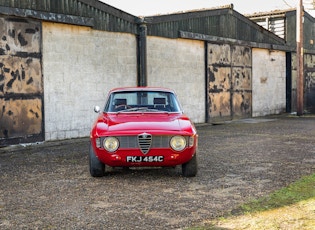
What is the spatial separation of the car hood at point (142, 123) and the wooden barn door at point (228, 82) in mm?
11838

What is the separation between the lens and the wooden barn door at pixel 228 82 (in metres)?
19.6

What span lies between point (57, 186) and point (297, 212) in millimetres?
3557

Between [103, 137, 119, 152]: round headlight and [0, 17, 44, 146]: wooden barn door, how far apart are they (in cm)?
566

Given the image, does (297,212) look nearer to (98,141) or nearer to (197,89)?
(98,141)

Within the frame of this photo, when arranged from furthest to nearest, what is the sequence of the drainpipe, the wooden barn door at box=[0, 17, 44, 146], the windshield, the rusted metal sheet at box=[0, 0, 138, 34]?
the drainpipe
the rusted metal sheet at box=[0, 0, 138, 34]
the wooden barn door at box=[0, 17, 44, 146]
the windshield

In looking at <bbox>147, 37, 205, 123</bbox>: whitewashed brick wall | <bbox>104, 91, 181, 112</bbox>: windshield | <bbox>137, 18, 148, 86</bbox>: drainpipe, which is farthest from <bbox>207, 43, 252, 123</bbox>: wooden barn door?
<bbox>104, 91, 181, 112</bbox>: windshield

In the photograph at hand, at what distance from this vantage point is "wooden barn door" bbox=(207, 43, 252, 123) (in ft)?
64.3

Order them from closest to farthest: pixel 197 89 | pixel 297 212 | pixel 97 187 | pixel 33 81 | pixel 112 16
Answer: pixel 297 212 → pixel 97 187 → pixel 33 81 → pixel 112 16 → pixel 197 89

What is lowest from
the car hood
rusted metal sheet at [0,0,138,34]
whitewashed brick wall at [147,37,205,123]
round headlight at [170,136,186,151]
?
round headlight at [170,136,186,151]

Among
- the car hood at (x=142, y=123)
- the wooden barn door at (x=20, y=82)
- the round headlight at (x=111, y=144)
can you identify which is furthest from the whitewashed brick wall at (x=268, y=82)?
the round headlight at (x=111, y=144)

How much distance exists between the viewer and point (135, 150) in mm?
6848

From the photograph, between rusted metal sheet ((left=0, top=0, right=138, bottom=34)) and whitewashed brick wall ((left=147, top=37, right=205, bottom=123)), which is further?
whitewashed brick wall ((left=147, top=37, right=205, bottom=123))

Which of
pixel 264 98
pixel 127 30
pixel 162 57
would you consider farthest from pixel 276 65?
pixel 127 30

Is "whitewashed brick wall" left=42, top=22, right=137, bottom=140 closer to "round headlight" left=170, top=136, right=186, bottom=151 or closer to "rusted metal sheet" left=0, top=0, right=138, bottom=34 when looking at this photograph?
"rusted metal sheet" left=0, top=0, right=138, bottom=34
